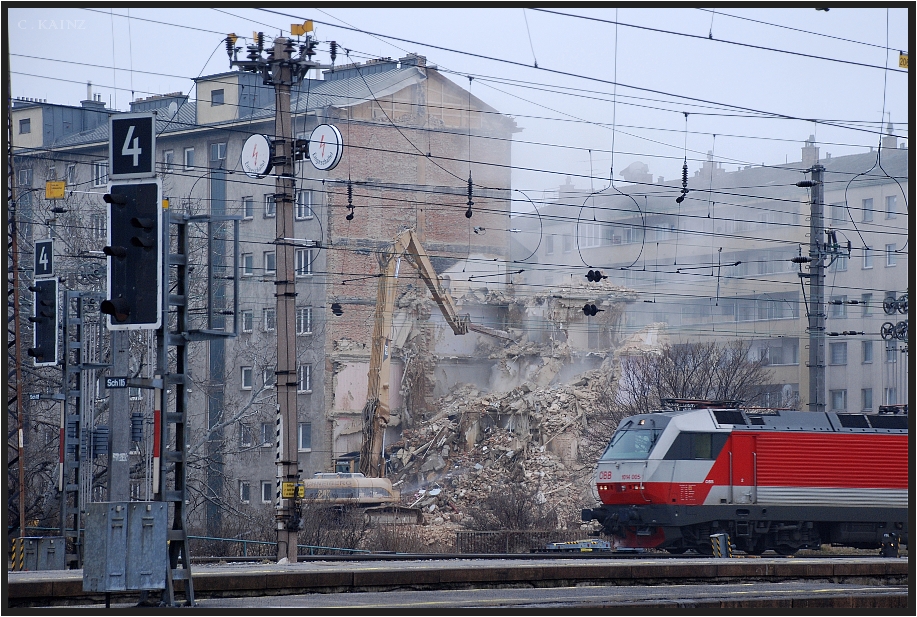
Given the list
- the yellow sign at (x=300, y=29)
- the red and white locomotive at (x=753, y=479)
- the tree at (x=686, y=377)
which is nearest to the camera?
the yellow sign at (x=300, y=29)

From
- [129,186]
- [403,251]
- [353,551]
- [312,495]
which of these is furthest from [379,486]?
[129,186]

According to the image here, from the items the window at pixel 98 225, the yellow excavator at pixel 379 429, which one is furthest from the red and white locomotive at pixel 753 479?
the window at pixel 98 225

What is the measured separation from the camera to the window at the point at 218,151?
58062 mm

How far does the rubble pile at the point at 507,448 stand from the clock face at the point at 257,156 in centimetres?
2540

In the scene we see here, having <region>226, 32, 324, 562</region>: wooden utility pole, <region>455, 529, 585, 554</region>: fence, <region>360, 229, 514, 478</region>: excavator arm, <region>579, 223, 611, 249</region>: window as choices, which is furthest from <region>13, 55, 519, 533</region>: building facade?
<region>226, 32, 324, 562</region>: wooden utility pole

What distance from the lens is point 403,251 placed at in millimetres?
43688

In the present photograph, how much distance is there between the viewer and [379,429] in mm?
44312

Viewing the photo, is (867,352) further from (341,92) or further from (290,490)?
(290,490)

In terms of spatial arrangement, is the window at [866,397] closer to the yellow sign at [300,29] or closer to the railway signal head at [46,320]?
the yellow sign at [300,29]

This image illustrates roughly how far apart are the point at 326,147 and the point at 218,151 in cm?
3583

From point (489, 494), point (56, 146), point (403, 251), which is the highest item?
point (56, 146)

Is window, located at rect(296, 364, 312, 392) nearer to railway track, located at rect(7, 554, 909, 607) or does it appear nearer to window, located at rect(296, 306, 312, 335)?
window, located at rect(296, 306, 312, 335)

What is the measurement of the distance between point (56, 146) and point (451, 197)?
1880cm

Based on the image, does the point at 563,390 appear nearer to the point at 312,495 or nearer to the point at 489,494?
the point at 489,494
